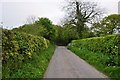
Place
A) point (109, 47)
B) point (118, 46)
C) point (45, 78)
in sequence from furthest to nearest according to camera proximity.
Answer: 1. point (109, 47)
2. point (118, 46)
3. point (45, 78)

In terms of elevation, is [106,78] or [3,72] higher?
[3,72]

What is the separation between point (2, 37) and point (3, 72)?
59.7 inches

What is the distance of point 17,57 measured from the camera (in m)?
11.8

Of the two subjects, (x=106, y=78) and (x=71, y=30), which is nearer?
(x=106, y=78)

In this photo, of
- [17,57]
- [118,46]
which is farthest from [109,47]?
[17,57]

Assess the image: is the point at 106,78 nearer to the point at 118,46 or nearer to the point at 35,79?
the point at 35,79

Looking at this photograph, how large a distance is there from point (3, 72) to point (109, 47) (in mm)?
9914

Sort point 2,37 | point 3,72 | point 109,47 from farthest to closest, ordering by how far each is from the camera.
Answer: point 109,47, point 2,37, point 3,72

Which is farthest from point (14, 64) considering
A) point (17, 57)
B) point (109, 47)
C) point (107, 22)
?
point (107, 22)

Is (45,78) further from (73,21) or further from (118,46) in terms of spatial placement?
(73,21)

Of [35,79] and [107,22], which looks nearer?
[35,79]

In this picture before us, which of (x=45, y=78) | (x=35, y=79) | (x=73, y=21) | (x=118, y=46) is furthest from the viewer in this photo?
(x=73, y=21)

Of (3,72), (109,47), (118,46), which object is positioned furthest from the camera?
(109,47)

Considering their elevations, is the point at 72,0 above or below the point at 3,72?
above
